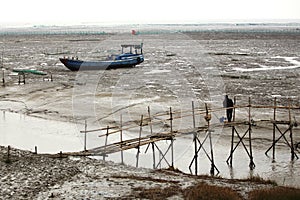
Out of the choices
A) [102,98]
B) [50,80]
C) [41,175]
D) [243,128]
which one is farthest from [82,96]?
[41,175]

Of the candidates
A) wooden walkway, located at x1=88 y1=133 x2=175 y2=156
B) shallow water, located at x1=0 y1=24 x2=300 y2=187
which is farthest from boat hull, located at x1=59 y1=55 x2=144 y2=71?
wooden walkway, located at x1=88 y1=133 x2=175 y2=156

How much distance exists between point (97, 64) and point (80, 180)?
105ft

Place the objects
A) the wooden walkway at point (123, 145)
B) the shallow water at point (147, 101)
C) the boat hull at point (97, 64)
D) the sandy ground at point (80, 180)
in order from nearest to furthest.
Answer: the sandy ground at point (80, 180), the wooden walkway at point (123, 145), the shallow water at point (147, 101), the boat hull at point (97, 64)

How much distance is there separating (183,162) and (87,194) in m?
6.23

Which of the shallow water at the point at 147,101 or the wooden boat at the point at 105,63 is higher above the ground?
the wooden boat at the point at 105,63

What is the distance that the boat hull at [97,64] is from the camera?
45.5 meters

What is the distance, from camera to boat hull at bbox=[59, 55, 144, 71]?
45500 mm

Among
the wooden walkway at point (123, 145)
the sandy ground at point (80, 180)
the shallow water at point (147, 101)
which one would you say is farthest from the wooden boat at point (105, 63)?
the sandy ground at point (80, 180)

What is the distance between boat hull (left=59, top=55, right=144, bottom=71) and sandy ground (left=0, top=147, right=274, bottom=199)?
29.6m

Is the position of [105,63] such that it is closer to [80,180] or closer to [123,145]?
[123,145]

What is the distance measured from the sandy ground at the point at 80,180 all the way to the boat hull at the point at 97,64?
29577 mm

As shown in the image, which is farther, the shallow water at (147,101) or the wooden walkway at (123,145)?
the shallow water at (147,101)

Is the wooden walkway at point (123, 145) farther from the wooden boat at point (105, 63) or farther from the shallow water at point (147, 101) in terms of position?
the wooden boat at point (105, 63)

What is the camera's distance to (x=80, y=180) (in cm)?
1398
